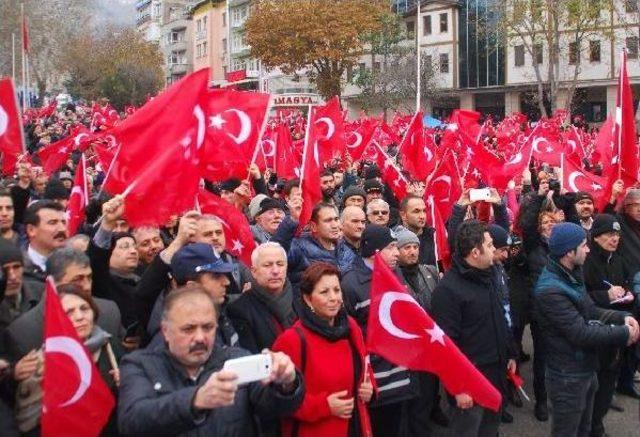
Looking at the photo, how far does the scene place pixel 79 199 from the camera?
6.48 metres

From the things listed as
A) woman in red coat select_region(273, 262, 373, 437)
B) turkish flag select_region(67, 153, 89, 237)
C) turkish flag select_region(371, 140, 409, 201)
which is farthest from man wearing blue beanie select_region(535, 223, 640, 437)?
turkish flag select_region(371, 140, 409, 201)

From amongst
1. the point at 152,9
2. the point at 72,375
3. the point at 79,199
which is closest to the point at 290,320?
the point at 72,375

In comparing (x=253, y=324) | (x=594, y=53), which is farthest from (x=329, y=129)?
(x=594, y=53)

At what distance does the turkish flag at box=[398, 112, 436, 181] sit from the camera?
988 centimetres

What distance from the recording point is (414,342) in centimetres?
383

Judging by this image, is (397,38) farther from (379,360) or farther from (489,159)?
(379,360)

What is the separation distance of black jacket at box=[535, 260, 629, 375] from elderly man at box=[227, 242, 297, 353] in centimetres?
154

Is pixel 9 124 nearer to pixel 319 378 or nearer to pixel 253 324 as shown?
pixel 253 324

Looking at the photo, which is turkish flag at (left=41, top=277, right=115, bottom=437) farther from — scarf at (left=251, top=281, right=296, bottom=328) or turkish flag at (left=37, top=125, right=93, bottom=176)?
turkish flag at (left=37, top=125, right=93, bottom=176)

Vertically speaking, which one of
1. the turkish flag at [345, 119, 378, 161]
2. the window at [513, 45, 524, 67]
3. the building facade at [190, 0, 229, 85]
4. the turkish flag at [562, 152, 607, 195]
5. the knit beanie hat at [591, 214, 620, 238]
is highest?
the building facade at [190, 0, 229, 85]

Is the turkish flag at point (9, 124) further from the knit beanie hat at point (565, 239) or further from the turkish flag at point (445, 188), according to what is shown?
the knit beanie hat at point (565, 239)

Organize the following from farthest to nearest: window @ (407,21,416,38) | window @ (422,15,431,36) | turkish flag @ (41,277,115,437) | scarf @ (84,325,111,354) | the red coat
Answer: window @ (422,15,431,36), window @ (407,21,416,38), the red coat, scarf @ (84,325,111,354), turkish flag @ (41,277,115,437)

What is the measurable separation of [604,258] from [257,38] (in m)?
37.3

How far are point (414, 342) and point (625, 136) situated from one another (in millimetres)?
4255
